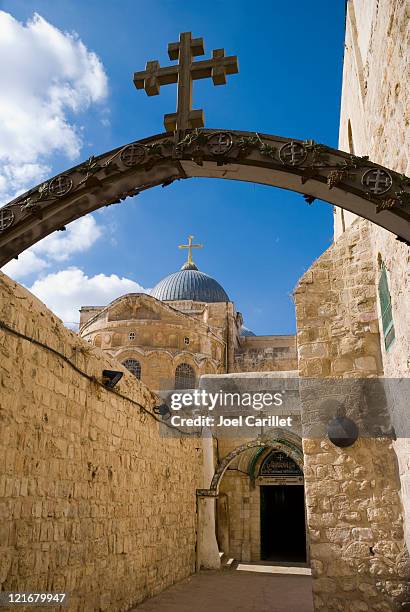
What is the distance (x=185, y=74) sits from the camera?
3.41 m

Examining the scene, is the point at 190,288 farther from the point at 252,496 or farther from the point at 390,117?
the point at 390,117

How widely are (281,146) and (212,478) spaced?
1121cm

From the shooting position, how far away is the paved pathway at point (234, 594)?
7.89 m

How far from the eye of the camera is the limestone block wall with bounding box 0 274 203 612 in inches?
170

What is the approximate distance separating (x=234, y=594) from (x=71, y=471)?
5.65 m

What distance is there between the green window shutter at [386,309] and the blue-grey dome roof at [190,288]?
23778mm

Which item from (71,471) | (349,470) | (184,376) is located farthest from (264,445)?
(184,376)

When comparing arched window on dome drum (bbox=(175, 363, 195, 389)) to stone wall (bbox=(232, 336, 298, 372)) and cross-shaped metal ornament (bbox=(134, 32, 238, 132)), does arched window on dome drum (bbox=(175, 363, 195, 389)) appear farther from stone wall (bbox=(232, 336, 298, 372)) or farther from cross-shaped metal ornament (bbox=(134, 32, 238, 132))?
cross-shaped metal ornament (bbox=(134, 32, 238, 132))

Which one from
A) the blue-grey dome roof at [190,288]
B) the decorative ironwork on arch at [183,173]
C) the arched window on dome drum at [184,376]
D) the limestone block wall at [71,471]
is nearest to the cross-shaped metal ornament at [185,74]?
the decorative ironwork on arch at [183,173]

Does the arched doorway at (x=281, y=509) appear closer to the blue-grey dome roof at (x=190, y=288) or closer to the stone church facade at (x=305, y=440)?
the stone church facade at (x=305, y=440)

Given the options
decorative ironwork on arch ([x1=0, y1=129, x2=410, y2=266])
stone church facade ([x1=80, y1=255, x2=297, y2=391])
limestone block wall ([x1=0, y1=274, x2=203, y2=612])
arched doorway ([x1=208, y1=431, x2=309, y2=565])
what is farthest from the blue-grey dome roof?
decorative ironwork on arch ([x1=0, y1=129, x2=410, y2=266])

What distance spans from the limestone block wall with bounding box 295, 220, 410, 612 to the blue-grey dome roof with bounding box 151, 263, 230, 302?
22873 mm

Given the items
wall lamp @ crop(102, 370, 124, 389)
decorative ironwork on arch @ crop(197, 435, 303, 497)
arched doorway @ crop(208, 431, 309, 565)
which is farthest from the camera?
arched doorway @ crop(208, 431, 309, 565)

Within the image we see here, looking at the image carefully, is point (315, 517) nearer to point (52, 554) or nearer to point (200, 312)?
point (52, 554)
